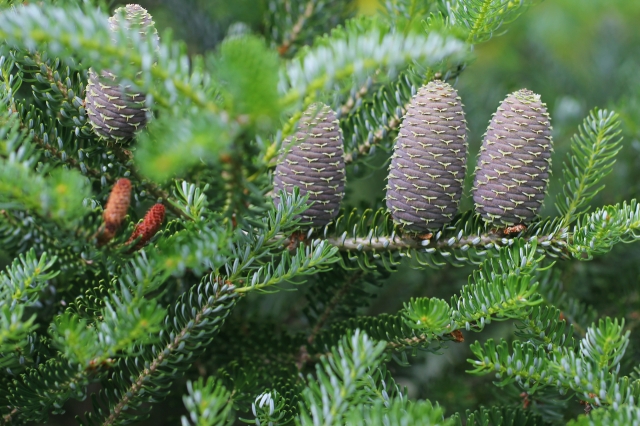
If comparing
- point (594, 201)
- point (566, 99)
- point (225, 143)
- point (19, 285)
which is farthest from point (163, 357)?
point (566, 99)

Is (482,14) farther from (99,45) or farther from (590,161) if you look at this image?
(99,45)

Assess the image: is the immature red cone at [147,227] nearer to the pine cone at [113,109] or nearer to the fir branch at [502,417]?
the pine cone at [113,109]

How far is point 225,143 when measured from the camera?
1.11ft

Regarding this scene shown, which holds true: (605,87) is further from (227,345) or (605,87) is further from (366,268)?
(227,345)

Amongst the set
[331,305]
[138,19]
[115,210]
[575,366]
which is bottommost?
[331,305]

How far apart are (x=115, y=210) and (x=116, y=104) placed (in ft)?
0.40

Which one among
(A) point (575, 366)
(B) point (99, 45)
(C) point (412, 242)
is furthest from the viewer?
(C) point (412, 242)

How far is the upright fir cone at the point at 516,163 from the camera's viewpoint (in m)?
0.54

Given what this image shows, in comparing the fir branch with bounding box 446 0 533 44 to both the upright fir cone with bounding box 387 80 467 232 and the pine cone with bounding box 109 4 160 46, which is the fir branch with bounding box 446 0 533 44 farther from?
the pine cone with bounding box 109 4 160 46

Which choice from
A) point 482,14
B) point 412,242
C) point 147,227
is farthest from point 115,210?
point 482,14

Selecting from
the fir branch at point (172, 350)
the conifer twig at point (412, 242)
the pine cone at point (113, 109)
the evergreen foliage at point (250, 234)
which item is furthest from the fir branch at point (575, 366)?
the pine cone at point (113, 109)

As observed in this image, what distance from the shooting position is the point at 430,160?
0.54 meters

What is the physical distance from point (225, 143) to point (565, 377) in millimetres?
340

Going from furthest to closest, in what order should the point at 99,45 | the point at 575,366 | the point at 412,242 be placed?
the point at 412,242, the point at 575,366, the point at 99,45
